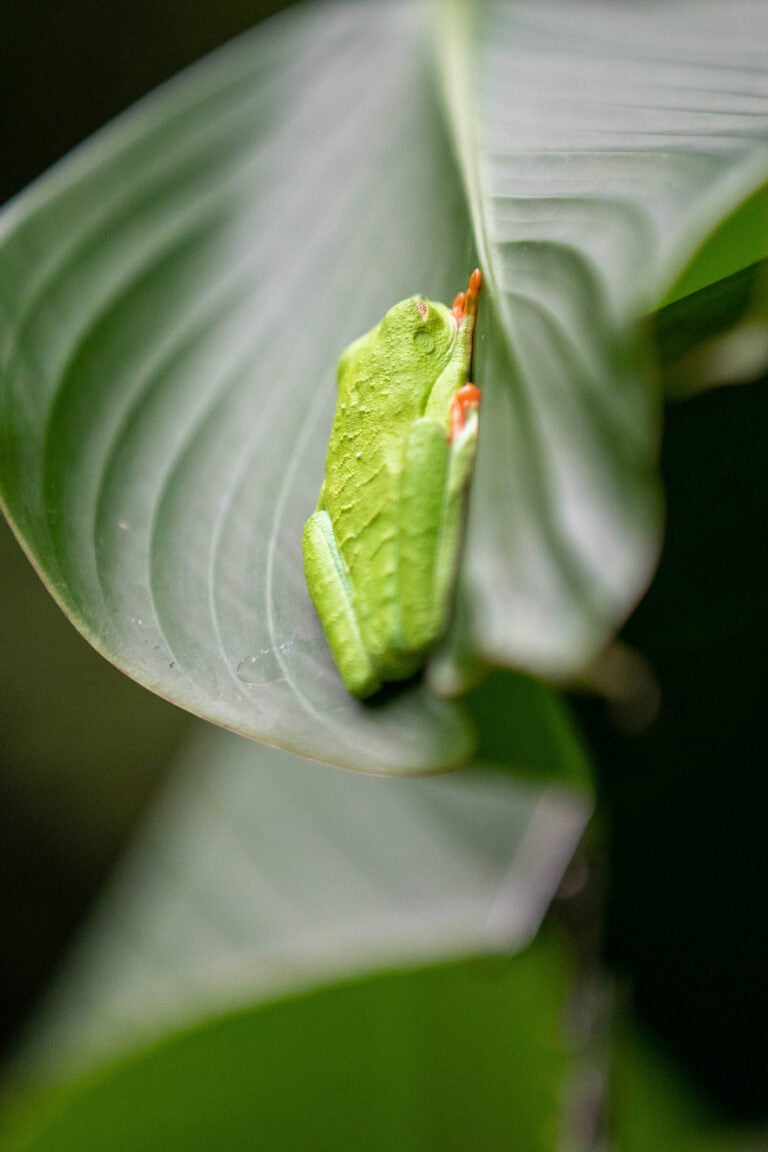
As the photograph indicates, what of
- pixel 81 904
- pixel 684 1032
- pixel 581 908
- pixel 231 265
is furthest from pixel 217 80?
pixel 81 904

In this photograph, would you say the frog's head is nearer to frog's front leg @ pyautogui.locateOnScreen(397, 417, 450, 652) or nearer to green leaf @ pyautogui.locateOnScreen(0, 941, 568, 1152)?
frog's front leg @ pyautogui.locateOnScreen(397, 417, 450, 652)

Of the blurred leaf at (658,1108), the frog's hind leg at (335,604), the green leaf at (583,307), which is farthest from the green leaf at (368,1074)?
the green leaf at (583,307)

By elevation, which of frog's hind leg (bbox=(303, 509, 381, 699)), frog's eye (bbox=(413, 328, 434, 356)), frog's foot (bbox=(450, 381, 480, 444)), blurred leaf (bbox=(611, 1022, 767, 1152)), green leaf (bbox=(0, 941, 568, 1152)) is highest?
frog's eye (bbox=(413, 328, 434, 356))

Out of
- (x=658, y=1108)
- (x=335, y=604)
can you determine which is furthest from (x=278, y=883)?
(x=335, y=604)

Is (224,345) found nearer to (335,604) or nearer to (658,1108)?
(335,604)

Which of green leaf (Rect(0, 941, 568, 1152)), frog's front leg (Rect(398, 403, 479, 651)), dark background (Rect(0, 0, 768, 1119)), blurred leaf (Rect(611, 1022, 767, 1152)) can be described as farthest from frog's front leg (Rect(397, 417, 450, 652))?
blurred leaf (Rect(611, 1022, 767, 1152))
